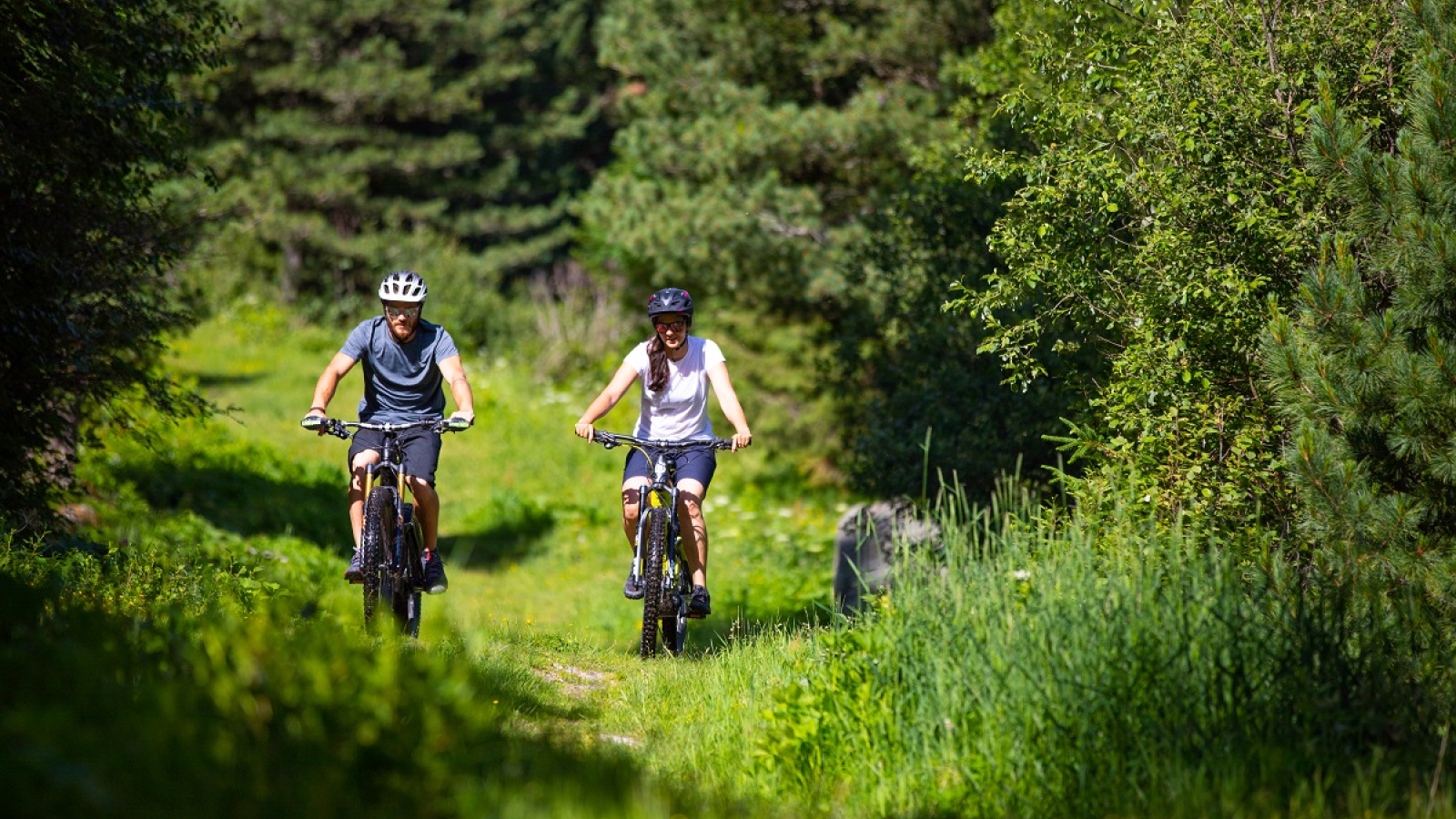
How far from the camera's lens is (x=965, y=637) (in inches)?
193

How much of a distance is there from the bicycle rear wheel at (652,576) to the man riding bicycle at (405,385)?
Answer: 1134 millimetres

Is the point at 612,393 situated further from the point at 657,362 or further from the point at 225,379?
the point at 225,379

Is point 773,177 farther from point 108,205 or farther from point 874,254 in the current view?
point 108,205

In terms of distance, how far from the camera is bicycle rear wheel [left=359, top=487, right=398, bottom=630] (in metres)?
6.97

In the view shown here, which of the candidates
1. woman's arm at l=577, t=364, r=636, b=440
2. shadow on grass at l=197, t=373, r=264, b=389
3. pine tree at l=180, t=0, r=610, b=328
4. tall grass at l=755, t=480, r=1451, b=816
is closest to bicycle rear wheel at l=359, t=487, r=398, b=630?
woman's arm at l=577, t=364, r=636, b=440

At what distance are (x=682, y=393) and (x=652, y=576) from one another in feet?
3.39

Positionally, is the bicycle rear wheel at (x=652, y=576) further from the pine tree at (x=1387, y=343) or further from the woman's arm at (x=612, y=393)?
the pine tree at (x=1387, y=343)

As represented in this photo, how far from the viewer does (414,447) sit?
731 centimetres

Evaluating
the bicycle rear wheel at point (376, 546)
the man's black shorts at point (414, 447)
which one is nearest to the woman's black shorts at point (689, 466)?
the man's black shorts at point (414, 447)

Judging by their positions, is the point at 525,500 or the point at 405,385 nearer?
the point at 405,385

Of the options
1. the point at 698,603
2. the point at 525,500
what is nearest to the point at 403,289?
the point at 698,603

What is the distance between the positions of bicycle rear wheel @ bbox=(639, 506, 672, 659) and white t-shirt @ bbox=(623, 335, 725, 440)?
484mm

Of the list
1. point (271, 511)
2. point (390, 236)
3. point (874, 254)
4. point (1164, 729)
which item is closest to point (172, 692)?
point (1164, 729)

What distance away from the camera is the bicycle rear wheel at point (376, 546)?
697 cm
